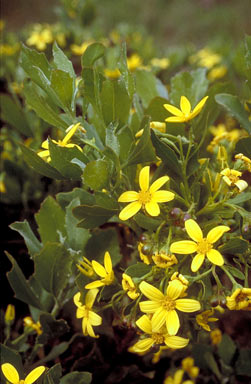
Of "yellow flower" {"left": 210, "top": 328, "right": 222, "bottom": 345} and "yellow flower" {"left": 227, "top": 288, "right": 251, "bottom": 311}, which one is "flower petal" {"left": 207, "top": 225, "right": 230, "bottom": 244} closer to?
"yellow flower" {"left": 227, "top": 288, "right": 251, "bottom": 311}

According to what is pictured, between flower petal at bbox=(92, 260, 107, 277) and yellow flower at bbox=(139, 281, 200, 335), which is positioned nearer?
yellow flower at bbox=(139, 281, 200, 335)

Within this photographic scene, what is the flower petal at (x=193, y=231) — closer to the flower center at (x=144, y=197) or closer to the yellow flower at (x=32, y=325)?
the flower center at (x=144, y=197)

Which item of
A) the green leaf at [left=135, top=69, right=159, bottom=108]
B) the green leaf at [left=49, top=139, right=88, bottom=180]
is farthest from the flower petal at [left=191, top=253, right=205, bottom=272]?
the green leaf at [left=135, top=69, right=159, bottom=108]

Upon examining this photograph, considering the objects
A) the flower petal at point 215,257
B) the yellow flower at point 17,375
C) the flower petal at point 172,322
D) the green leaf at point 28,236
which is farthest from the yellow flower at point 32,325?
the flower petal at point 215,257

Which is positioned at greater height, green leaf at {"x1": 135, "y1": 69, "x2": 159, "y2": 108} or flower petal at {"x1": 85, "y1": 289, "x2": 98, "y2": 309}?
green leaf at {"x1": 135, "y1": 69, "x2": 159, "y2": 108}

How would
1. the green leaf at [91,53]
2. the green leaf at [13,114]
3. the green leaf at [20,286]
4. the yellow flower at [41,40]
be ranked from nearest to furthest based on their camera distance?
1. the green leaf at [91,53]
2. the green leaf at [20,286]
3. the green leaf at [13,114]
4. the yellow flower at [41,40]

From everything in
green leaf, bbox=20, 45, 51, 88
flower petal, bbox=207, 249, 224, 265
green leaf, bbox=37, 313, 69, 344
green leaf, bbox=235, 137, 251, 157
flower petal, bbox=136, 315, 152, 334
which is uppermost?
green leaf, bbox=20, 45, 51, 88

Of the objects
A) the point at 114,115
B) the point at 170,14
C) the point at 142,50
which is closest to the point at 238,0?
the point at 170,14
